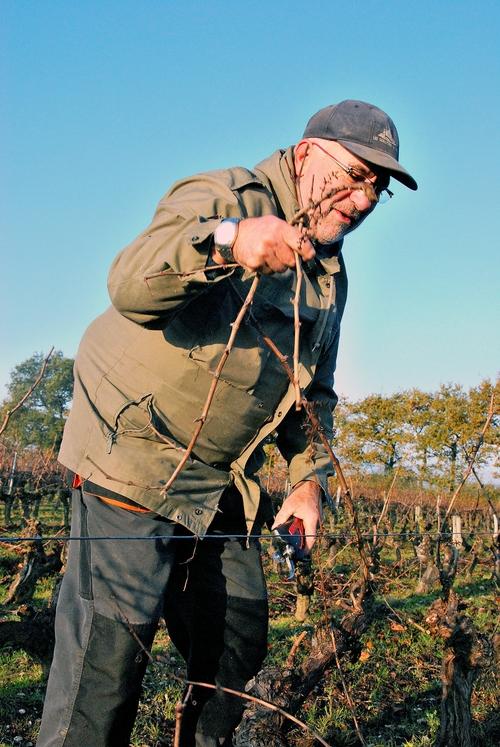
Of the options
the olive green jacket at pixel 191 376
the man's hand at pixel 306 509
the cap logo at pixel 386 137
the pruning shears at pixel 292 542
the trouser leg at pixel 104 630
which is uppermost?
the cap logo at pixel 386 137

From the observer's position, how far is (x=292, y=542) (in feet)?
8.48

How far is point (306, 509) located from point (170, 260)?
1.27m

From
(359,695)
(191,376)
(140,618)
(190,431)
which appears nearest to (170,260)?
(191,376)

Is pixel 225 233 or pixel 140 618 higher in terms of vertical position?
pixel 225 233

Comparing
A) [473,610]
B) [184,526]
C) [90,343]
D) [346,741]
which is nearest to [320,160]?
[90,343]

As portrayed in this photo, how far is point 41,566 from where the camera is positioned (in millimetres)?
6867

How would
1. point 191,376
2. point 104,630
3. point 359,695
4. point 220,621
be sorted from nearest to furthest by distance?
point 104,630, point 191,376, point 220,621, point 359,695

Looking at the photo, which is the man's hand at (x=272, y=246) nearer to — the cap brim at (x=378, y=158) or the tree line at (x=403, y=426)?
the cap brim at (x=378, y=158)

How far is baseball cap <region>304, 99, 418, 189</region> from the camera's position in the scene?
7.53 feet

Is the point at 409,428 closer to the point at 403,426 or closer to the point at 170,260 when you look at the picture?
the point at 403,426

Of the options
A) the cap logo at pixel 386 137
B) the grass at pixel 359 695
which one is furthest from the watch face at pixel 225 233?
the grass at pixel 359 695

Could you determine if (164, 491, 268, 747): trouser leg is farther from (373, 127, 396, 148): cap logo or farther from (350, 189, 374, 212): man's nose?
(373, 127, 396, 148): cap logo

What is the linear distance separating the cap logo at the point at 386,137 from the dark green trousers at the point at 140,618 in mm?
1340

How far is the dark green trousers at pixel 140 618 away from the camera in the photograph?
2090 mm
